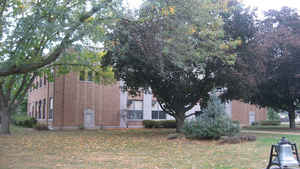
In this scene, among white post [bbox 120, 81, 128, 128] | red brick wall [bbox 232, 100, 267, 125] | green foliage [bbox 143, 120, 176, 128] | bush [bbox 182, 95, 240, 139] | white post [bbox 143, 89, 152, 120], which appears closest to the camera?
bush [bbox 182, 95, 240, 139]

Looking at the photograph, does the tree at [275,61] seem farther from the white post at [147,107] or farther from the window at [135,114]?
the window at [135,114]

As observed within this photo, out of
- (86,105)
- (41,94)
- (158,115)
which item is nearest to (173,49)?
(86,105)

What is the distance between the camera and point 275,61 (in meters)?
30.3

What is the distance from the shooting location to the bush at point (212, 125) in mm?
18531

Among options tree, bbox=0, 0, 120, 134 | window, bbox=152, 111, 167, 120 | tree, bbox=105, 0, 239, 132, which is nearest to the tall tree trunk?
tree, bbox=105, 0, 239, 132

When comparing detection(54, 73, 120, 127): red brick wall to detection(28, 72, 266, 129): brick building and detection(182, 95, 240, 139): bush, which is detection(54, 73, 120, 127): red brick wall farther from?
detection(182, 95, 240, 139): bush

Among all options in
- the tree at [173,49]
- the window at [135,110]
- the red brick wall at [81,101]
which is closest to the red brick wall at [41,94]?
the red brick wall at [81,101]

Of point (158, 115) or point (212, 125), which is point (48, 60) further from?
point (158, 115)

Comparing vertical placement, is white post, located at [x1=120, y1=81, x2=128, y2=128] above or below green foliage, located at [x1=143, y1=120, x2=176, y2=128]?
above

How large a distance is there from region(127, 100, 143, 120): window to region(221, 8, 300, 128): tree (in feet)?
46.2

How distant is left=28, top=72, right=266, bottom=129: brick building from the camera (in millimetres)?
35000

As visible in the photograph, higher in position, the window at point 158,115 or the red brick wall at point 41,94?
the red brick wall at point 41,94

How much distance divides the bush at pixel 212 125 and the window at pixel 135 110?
2060 centimetres

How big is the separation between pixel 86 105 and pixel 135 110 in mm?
6924
